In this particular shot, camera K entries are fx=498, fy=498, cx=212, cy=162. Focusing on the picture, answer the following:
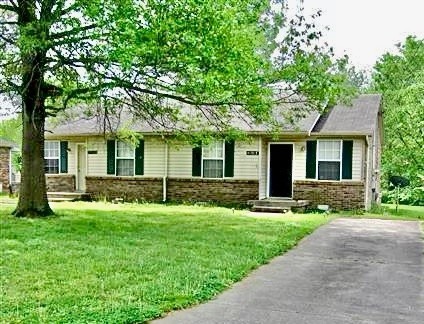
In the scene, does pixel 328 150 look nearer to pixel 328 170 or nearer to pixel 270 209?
pixel 328 170

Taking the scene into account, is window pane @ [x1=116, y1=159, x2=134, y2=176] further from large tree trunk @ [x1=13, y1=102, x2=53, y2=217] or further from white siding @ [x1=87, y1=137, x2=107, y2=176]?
large tree trunk @ [x1=13, y1=102, x2=53, y2=217]

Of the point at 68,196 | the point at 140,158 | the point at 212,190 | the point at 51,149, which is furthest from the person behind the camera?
the point at 51,149

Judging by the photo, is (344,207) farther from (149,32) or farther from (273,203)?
(149,32)

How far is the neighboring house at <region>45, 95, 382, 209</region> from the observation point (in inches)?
665

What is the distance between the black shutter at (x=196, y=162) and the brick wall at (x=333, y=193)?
3.64 meters

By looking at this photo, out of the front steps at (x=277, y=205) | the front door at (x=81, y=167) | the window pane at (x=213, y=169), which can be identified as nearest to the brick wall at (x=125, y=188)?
the front door at (x=81, y=167)

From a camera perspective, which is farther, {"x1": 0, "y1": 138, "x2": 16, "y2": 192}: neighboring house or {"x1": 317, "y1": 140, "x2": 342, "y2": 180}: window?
{"x1": 0, "y1": 138, "x2": 16, "y2": 192}: neighboring house

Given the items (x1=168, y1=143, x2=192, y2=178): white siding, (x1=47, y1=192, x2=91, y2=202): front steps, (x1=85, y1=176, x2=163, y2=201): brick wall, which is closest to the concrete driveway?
(x1=168, y1=143, x2=192, y2=178): white siding

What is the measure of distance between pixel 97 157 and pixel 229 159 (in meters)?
5.77

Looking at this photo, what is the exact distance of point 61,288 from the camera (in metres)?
5.85

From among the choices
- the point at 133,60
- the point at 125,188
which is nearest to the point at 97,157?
the point at 125,188

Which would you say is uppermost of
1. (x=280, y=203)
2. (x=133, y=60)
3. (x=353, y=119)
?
(x=133, y=60)

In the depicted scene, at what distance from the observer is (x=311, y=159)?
17266mm

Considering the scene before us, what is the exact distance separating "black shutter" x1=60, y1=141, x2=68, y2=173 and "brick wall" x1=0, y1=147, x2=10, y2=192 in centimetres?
678
